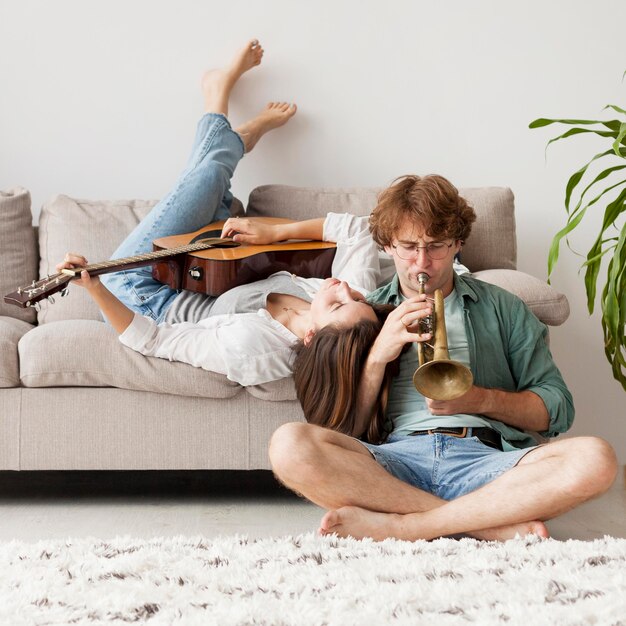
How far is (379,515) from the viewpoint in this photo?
206cm

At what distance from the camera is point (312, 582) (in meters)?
1.70

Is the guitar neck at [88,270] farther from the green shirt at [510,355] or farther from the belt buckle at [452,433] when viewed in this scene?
the belt buckle at [452,433]

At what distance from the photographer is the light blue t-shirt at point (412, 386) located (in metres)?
2.24

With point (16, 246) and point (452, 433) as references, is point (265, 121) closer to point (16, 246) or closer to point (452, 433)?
point (16, 246)

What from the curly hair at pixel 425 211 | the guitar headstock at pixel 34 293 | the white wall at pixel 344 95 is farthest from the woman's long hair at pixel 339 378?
the white wall at pixel 344 95

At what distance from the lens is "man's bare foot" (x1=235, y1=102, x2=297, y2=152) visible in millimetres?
3354

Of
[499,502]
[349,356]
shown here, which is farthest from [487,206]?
[499,502]

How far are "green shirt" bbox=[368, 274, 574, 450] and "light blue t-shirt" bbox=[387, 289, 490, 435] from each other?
2cm

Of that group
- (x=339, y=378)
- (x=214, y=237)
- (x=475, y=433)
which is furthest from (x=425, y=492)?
(x=214, y=237)

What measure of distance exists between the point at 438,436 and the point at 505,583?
0.53m

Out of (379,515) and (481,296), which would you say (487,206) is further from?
(379,515)

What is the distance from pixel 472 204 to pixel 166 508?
141cm

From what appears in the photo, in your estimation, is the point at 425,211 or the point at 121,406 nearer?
the point at 425,211

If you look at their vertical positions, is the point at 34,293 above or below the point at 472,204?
→ below
